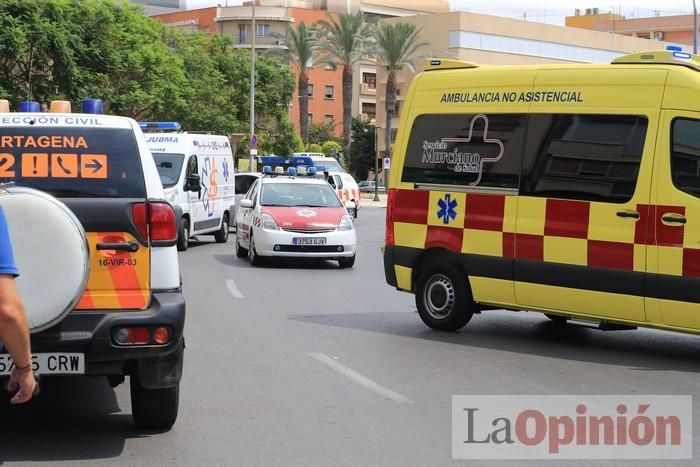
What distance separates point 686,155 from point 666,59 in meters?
0.90

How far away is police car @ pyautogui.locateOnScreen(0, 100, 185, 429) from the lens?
6473mm

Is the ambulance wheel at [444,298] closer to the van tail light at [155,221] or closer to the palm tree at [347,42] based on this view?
the van tail light at [155,221]

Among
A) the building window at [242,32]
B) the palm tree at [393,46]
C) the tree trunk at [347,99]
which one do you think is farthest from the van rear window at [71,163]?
the building window at [242,32]

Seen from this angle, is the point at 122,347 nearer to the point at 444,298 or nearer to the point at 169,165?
the point at 444,298

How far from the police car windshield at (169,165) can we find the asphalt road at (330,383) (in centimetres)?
911

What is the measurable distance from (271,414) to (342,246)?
41.8 feet

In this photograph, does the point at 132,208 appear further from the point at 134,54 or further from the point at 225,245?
the point at 134,54

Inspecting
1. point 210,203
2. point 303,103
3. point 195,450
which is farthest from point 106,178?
point 303,103

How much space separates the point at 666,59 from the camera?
33.7 ft

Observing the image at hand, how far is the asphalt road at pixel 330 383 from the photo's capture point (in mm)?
6809

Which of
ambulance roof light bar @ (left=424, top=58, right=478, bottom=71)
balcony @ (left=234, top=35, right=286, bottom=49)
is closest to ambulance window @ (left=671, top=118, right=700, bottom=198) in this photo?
ambulance roof light bar @ (left=424, top=58, right=478, bottom=71)

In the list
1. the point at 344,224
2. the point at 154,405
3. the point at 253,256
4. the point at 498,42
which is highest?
the point at 498,42

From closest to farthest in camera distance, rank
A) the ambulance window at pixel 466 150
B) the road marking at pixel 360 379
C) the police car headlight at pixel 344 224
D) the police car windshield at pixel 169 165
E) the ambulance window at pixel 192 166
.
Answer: the road marking at pixel 360 379
the ambulance window at pixel 466 150
the police car headlight at pixel 344 224
the police car windshield at pixel 169 165
the ambulance window at pixel 192 166

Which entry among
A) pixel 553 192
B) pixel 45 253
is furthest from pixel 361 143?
pixel 45 253
